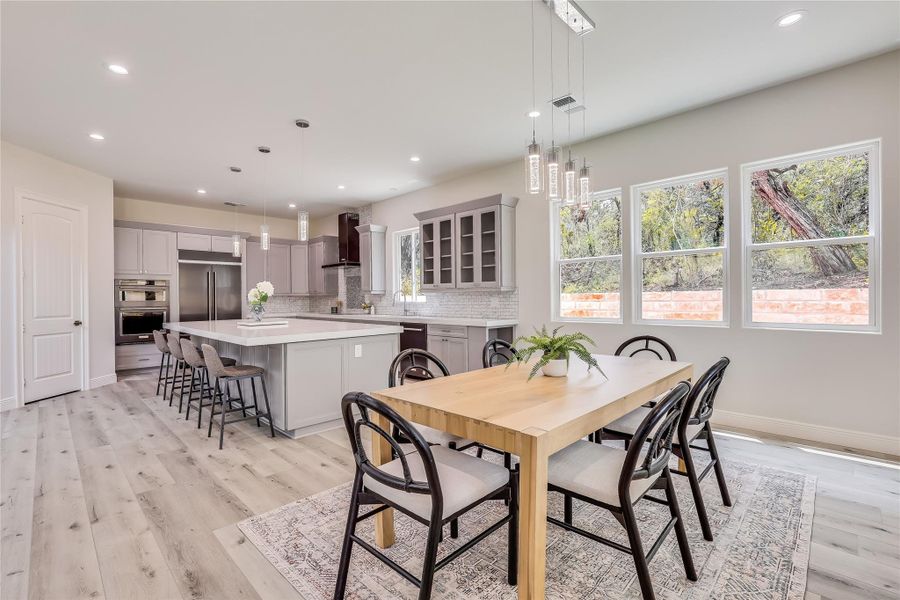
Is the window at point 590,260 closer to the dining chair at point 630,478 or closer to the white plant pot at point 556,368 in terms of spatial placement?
the white plant pot at point 556,368

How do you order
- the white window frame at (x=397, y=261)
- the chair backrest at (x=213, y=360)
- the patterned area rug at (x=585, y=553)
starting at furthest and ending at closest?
the white window frame at (x=397, y=261) < the chair backrest at (x=213, y=360) < the patterned area rug at (x=585, y=553)

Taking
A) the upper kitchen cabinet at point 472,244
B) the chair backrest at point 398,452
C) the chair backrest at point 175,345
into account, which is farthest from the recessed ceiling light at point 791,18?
the chair backrest at point 175,345

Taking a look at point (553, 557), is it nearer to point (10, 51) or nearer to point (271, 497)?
point (271, 497)

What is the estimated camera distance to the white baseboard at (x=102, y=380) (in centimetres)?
536

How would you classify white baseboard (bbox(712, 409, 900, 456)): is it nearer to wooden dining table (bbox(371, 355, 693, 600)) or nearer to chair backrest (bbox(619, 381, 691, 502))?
wooden dining table (bbox(371, 355, 693, 600))

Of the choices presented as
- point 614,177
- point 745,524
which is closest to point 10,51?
point 614,177

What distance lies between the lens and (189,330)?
4.46 meters

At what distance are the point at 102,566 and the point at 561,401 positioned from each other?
83.4 inches

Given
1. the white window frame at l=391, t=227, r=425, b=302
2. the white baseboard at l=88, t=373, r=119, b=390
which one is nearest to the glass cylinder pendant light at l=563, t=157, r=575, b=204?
the white window frame at l=391, t=227, r=425, b=302

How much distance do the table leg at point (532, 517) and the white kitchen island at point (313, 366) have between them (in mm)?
2389

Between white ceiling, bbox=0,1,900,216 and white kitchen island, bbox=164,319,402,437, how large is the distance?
199 centimetres

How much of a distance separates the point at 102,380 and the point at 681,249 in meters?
7.14

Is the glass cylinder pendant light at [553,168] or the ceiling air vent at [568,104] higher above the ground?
the ceiling air vent at [568,104]

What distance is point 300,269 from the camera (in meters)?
8.37
